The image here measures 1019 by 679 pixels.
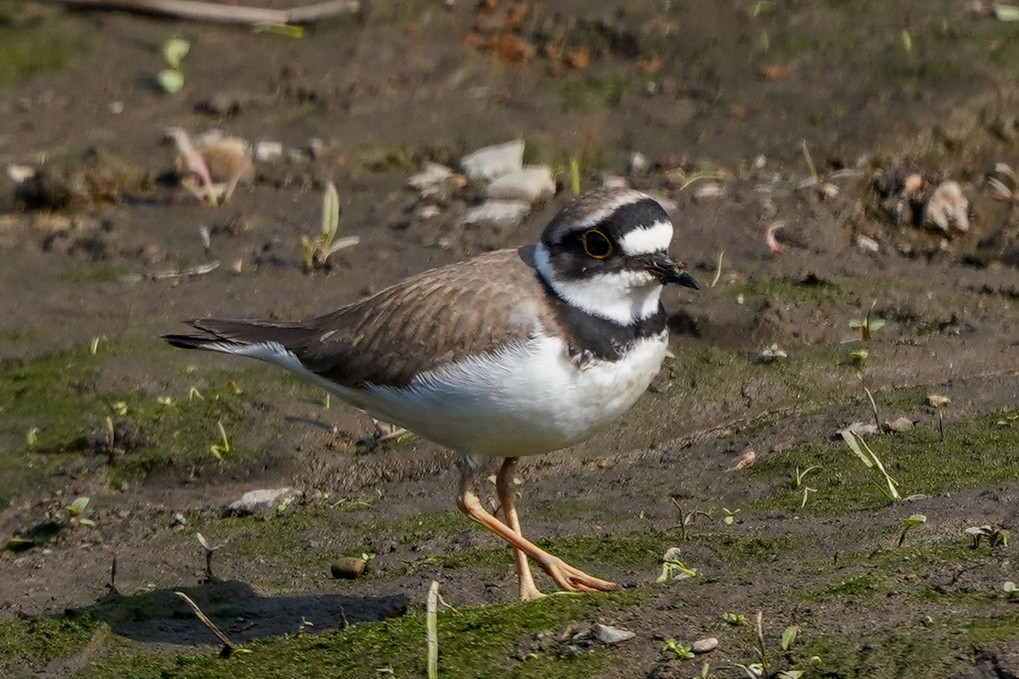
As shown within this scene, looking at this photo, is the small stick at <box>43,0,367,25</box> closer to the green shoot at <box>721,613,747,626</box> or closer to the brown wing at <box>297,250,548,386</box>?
the brown wing at <box>297,250,548,386</box>

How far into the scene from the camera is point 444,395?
21.0ft

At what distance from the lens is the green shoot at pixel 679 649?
4.81 metres

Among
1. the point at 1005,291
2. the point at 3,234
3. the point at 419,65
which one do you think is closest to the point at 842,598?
the point at 1005,291

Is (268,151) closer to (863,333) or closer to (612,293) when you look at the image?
(863,333)

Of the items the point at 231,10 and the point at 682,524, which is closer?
the point at 682,524

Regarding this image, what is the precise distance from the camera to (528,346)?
6.23 metres

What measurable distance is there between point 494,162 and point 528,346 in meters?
5.25

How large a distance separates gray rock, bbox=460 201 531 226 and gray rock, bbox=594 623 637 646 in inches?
Result: 221

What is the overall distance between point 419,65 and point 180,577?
6.82 m

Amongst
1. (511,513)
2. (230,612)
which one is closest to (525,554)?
(511,513)

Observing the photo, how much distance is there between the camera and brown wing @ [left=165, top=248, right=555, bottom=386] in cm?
641

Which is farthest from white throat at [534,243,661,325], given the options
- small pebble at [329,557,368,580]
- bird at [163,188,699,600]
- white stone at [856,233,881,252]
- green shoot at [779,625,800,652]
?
white stone at [856,233,881,252]

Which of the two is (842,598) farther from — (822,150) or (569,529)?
(822,150)

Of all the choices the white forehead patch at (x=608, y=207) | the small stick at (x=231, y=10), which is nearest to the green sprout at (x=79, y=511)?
the white forehead patch at (x=608, y=207)
